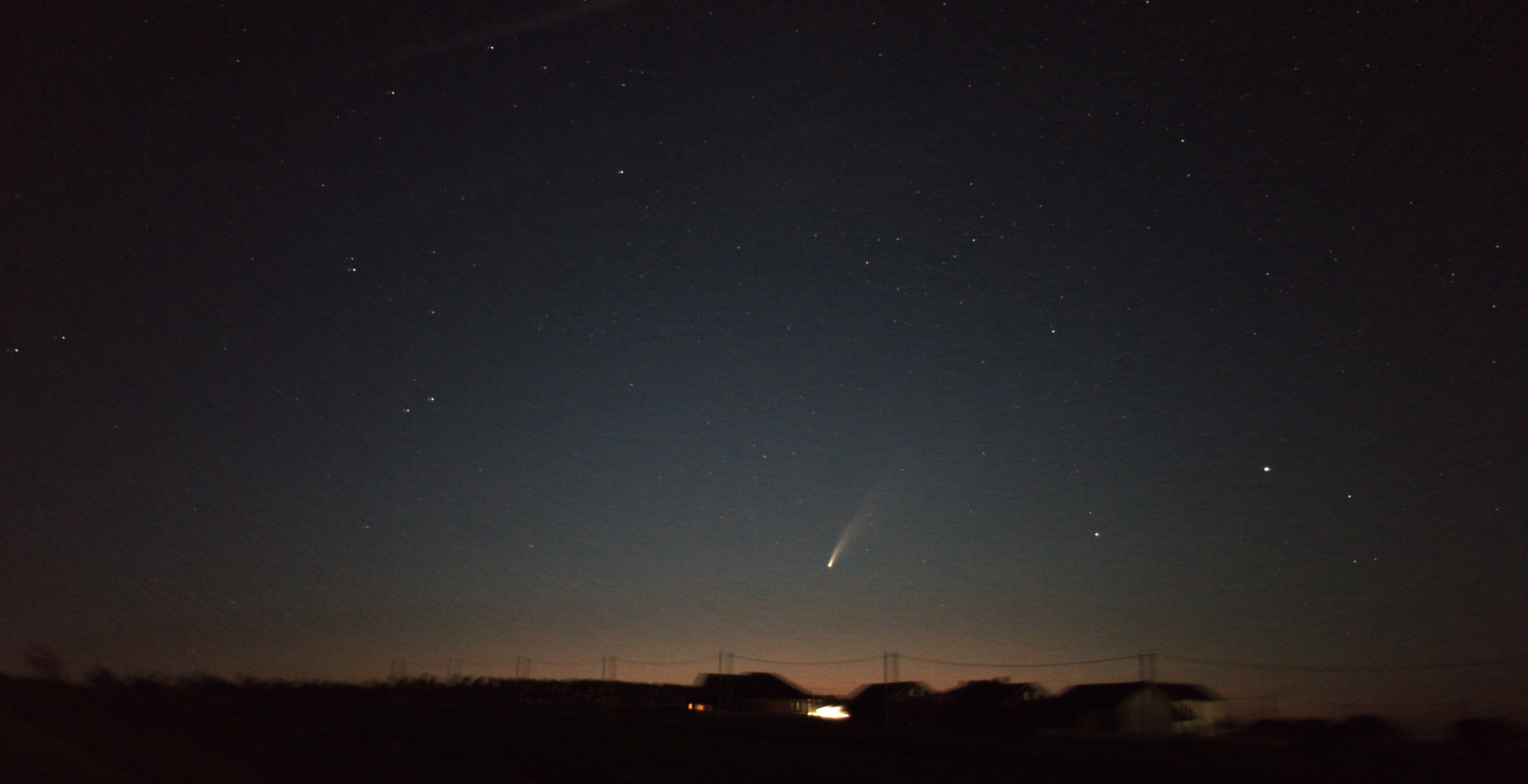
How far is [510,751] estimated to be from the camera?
17938 mm

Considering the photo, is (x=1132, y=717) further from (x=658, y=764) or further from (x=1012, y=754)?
(x=658, y=764)

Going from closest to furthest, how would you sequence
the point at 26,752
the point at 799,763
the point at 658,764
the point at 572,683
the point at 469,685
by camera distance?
the point at 26,752, the point at 658,764, the point at 799,763, the point at 469,685, the point at 572,683

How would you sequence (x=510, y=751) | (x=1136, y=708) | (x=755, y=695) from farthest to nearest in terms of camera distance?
(x=755, y=695) < (x=1136, y=708) < (x=510, y=751)

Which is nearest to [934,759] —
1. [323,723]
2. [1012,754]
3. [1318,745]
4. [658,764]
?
[1012,754]

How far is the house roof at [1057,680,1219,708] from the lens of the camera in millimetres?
42688

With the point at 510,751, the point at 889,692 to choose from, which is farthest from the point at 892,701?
the point at 510,751

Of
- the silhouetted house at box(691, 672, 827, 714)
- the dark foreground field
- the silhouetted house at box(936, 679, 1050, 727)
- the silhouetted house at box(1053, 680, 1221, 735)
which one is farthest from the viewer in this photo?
the silhouetted house at box(691, 672, 827, 714)

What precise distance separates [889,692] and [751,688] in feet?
47.7

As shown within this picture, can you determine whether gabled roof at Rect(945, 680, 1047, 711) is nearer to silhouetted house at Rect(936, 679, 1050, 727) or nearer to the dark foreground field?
silhouetted house at Rect(936, 679, 1050, 727)

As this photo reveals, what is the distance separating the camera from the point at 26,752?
10.4 m

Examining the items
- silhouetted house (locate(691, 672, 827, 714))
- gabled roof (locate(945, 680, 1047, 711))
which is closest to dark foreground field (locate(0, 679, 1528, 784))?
gabled roof (locate(945, 680, 1047, 711))

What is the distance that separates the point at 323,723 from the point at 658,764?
6.68 m

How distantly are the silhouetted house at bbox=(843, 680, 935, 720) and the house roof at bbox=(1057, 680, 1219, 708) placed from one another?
291 inches

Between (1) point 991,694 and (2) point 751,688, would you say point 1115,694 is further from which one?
(2) point 751,688
